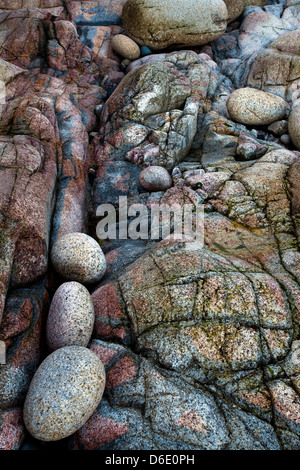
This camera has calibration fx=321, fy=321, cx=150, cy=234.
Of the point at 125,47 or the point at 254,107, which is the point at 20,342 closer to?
the point at 254,107

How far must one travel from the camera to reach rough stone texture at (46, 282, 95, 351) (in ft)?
15.5

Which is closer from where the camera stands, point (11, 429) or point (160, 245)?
point (11, 429)

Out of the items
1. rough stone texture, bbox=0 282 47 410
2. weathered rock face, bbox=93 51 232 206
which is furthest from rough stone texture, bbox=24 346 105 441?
weathered rock face, bbox=93 51 232 206

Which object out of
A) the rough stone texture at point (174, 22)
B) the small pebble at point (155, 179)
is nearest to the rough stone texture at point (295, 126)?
the small pebble at point (155, 179)

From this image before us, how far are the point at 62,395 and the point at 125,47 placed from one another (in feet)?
Result: 44.7

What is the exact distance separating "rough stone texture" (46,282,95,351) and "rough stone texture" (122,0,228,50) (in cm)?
1230

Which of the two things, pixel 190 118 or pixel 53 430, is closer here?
pixel 53 430

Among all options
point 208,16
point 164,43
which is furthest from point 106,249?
point 208,16

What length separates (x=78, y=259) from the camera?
5734 millimetres

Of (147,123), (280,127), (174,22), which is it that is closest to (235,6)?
(174,22)

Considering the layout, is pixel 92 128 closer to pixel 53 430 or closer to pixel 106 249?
pixel 106 249

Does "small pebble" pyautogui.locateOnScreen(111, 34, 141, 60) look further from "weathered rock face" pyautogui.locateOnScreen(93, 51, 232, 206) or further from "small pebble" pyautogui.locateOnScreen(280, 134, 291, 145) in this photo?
"small pebble" pyautogui.locateOnScreen(280, 134, 291, 145)

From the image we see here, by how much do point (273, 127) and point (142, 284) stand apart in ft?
27.3

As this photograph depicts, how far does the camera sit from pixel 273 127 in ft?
35.7
